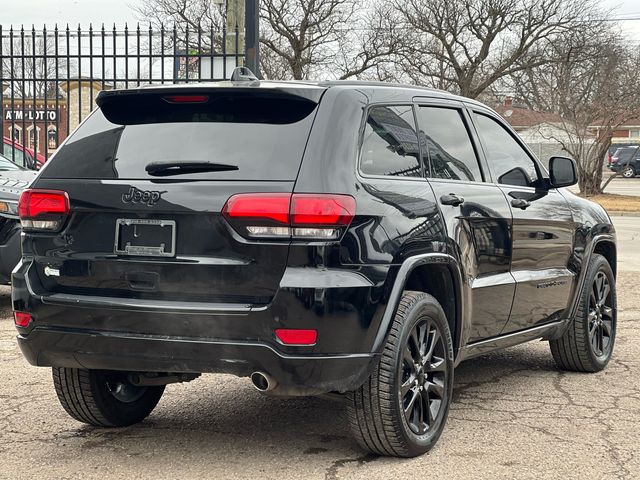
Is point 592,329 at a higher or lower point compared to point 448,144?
lower

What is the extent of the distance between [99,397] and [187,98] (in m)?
1.53

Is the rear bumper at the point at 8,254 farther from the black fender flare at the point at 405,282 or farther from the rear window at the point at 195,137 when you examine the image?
the black fender flare at the point at 405,282

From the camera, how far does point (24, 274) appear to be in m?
4.36

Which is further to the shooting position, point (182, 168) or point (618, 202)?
point (618, 202)

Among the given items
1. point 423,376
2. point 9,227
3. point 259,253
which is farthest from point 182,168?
point 9,227

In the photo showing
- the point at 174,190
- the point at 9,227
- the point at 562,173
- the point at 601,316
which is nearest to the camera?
the point at 174,190

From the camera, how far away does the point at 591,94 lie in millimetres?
31328

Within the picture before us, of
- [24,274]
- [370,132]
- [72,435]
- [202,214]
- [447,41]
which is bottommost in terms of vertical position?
[72,435]

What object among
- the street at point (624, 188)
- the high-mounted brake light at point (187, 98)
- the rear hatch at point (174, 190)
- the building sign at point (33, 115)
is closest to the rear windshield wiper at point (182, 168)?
the rear hatch at point (174, 190)

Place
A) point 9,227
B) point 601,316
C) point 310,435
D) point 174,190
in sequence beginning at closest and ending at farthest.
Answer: point 174,190
point 310,435
point 601,316
point 9,227

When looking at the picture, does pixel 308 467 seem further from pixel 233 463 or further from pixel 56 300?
pixel 56 300

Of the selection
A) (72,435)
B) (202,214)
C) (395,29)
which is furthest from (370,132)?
(395,29)

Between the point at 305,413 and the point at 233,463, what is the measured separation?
3.27 feet

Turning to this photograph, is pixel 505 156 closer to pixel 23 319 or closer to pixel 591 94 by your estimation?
pixel 23 319
